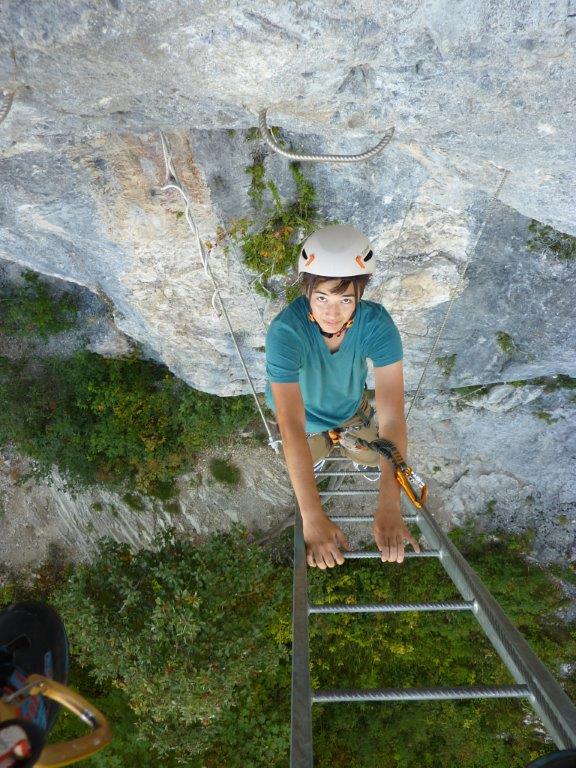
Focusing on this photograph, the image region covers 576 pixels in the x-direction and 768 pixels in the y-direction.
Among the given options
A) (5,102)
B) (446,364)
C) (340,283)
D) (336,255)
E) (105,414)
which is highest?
(105,414)

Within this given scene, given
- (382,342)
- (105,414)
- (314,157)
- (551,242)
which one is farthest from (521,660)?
(105,414)

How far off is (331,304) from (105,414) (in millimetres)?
5906

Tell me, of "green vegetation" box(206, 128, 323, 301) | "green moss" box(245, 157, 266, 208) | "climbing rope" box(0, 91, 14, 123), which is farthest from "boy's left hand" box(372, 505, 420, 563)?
"green moss" box(245, 157, 266, 208)

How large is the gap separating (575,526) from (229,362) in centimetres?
587

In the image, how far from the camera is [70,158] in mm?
4109

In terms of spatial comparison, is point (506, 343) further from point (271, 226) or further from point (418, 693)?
point (418, 693)

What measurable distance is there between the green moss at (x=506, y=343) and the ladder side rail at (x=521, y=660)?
11.8ft

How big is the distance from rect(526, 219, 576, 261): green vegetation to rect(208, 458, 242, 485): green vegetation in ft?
18.1

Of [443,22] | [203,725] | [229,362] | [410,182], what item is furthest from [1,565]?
[443,22]

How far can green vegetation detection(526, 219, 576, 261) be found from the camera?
4.75 m

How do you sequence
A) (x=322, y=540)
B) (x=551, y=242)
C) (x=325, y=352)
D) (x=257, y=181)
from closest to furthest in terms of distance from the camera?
(x=322, y=540)
(x=325, y=352)
(x=257, y=181)
(x=551, y=242)

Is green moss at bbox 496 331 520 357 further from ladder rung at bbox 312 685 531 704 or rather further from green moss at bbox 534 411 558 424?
ladder rung at bbox 312 685 531 704

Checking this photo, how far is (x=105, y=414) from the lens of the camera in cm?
798

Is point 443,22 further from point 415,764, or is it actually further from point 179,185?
point 415,764
